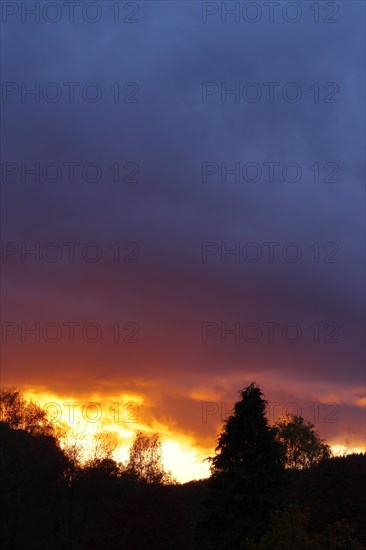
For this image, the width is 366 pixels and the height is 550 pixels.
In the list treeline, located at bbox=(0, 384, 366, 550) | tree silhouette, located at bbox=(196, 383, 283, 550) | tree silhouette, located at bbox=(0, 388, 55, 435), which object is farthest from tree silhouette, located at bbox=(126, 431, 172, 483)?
tree silhouette, located at bbox=(196, 383, 283, 550)

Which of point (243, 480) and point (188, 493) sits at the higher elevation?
point (188, 493)

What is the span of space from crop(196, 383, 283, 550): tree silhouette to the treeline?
0.06 metres

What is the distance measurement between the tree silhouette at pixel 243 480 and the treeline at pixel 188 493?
0.06m

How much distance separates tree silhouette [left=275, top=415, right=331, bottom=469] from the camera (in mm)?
75375

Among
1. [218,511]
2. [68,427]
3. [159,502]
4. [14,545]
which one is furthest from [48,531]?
[218,511]

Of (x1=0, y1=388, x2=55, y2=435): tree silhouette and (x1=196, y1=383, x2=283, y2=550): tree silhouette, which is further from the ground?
(x1=0, y1=388, x2=55, y2=435): tree silhouette

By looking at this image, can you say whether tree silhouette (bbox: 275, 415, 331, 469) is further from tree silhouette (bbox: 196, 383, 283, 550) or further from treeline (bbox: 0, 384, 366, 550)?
tree silhouette (bbox: 196, 383, 283, 550)

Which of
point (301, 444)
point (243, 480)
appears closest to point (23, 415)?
point (301, 444)

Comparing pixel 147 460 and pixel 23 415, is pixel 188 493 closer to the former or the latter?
pixel 147 460

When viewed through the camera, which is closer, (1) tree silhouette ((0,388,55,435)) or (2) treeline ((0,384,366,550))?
(2) treeline ((0,384,366,550))

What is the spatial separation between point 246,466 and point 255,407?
10.6 feet

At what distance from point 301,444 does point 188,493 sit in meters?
12.8

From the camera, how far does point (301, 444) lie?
76.6 m

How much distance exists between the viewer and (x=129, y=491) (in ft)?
245
